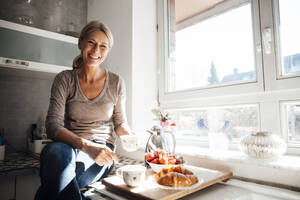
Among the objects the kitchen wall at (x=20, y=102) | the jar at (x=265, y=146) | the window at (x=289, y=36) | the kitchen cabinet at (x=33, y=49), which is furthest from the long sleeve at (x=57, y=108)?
the window at (x=289, y=36)

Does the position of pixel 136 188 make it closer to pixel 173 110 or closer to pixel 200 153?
pixel 200 153

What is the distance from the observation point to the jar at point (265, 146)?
3.39ft

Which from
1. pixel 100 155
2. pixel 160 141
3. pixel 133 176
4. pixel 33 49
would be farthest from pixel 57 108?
pixel 33 49

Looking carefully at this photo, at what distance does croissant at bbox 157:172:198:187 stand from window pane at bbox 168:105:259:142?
64 centimetres

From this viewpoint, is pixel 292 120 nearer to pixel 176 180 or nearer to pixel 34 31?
pixel 176 180

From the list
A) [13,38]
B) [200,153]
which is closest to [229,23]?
[200,153]

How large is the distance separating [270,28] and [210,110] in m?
0.66

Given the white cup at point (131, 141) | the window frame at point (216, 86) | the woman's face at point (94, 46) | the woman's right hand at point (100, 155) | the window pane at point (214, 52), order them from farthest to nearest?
the window pane at point (214, 52), the window frame at point (216, 86), the woman's face at point (94, 46), the white cup at point (131, 141), the woman's right hand at point (100, 155)

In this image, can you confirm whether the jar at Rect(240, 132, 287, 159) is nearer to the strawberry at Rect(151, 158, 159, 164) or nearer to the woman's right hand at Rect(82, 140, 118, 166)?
the strawberry at Rect(151, 158, 159, 164)

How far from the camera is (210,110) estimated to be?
156 cm

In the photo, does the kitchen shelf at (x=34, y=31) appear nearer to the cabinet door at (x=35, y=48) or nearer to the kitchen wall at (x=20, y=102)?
the cabinet door at (x=35, y=48)

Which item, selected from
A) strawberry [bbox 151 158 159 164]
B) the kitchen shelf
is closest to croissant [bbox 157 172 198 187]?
strawberry [bbox 151 158 159 164]

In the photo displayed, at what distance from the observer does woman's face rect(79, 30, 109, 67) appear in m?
1.16

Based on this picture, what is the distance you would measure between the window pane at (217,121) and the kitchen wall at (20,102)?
1.29 meters
